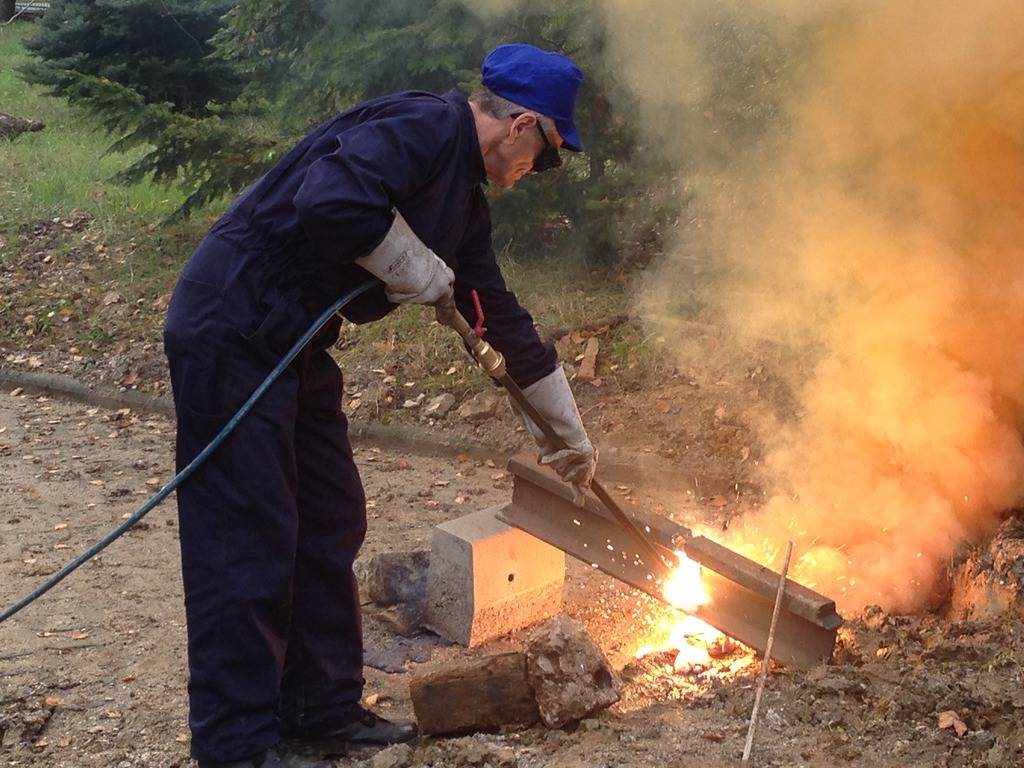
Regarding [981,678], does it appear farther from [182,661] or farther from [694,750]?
[182,661]

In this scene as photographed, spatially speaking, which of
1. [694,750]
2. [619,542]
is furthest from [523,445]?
[694,750]

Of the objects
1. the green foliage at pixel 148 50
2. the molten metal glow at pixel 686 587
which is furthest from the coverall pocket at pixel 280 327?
the green foliage at pixel 148 50

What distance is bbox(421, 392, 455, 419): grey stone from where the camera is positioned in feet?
22.0

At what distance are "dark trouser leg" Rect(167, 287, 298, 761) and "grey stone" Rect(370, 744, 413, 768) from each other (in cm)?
35

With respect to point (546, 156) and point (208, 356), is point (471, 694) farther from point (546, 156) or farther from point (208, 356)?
point (546, 156)

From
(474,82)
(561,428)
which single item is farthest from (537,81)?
(474,82)

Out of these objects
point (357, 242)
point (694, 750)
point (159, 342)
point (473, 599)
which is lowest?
point (159, 342)

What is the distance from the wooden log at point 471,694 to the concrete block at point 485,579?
0.71 meters

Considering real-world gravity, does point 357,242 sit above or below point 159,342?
above

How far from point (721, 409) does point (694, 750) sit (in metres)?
3.13

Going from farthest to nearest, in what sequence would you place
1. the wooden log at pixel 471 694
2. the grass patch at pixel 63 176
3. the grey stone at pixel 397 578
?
the grass patch at pixel 63 176 < the grey stone at pixel 397 578 < the wooden log at pixel 471 694

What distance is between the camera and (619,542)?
13.9 ft

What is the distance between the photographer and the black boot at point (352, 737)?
10.9 feet

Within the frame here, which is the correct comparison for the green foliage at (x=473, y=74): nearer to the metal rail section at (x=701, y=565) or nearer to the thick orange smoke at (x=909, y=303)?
the thick orange smoke at (x=909, y=303)
